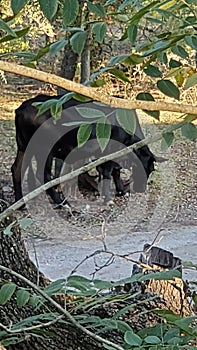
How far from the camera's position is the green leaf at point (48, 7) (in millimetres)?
925

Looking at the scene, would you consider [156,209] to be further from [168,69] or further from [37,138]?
[168,69]

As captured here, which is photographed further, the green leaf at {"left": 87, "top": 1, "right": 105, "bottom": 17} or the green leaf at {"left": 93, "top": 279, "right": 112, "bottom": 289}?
the green leaf at {"left": 93, "top": 279, "right": 112, "bottom": 289}

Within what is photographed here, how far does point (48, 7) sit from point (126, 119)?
246 mm

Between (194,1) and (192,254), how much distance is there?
5441 millimetres

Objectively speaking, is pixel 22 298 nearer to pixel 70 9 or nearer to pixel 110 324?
pixel 110 324

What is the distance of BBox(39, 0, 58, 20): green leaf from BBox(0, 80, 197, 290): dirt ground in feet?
12.5

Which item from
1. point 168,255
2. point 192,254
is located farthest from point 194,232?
point 168,255

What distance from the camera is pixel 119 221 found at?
7609 millimetres

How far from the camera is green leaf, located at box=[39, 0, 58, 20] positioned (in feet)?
3.03

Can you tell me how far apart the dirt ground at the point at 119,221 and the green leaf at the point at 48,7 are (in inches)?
150

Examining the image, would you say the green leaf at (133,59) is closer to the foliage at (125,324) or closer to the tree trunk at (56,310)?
the foliage at (125,324)

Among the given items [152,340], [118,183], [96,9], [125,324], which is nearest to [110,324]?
[125,324]

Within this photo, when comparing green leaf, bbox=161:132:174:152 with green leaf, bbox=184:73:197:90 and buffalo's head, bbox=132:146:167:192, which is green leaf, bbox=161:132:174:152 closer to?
green leaf, bbox=184:73:197:90

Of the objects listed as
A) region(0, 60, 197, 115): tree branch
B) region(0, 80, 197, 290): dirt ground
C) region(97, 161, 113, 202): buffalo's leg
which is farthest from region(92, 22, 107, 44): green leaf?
region(97, 161, 113, 202): buffalo's leg
